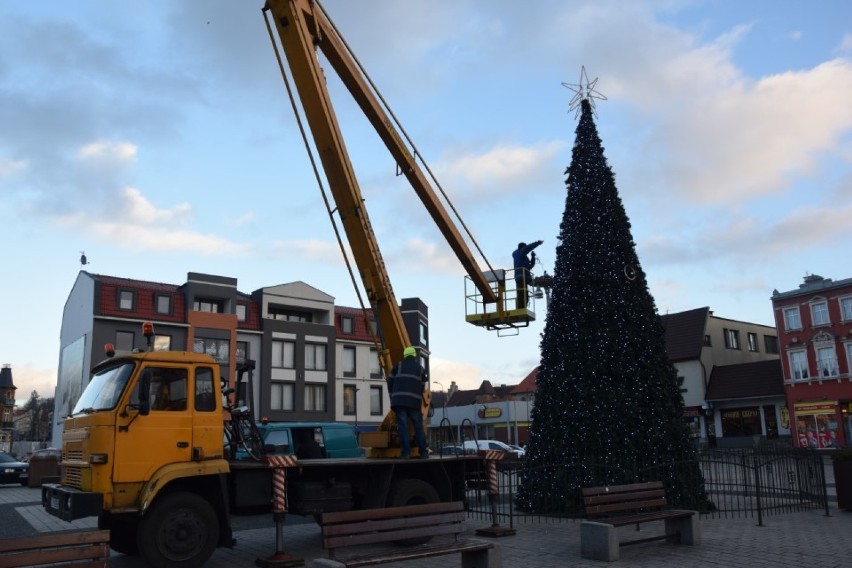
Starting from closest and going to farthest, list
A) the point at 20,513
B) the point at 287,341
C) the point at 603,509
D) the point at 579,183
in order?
the point at 603,509 < the point at 579,183 < the point at 20,513 < the point at 287,341

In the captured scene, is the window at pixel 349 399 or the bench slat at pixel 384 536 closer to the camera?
the bench slat at pixel 384 536

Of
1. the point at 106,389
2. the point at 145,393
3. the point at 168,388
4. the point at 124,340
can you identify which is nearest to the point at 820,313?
the point at 124,340

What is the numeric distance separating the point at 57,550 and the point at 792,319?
47.5m

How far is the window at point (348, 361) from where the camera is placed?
5344 cm

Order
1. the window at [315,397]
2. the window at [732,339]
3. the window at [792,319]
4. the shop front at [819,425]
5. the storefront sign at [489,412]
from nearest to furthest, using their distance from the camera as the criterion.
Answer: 1. the shop front at [819,425]
2. the window at [792,319]
3. the window at [315,397]
4. the window at [732,339]
5. the storefront sign at [489,412]

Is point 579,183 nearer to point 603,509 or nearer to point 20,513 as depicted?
point 603,509

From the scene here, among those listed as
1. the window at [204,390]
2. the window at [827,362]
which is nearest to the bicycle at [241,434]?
the window at [204,390]

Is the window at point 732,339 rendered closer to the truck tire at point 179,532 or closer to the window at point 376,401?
the window at point 376,401

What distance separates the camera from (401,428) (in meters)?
11.8

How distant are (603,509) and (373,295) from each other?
5413 millimetres

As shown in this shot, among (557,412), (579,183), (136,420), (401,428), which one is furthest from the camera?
(579,183)

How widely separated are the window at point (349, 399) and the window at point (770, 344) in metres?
32.5

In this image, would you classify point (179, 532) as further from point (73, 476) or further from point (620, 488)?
point (620, 488)

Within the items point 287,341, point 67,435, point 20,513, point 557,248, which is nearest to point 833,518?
point 557,248
